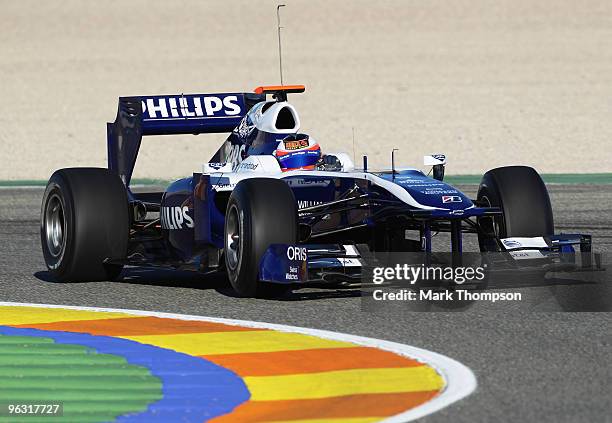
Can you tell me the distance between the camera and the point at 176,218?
1146 centimetres

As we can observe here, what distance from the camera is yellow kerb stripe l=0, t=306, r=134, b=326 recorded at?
30.1 ft

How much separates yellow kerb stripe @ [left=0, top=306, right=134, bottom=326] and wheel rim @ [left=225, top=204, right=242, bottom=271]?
105cm

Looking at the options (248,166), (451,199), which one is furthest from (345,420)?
(248,166)

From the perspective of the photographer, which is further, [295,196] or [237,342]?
[295,196]

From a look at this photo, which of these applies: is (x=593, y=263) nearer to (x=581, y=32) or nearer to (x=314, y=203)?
(x=314, y=203)

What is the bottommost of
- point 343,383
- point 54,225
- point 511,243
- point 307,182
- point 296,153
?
point 343,383

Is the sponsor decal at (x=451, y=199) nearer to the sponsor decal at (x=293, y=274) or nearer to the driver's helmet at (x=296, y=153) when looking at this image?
the sponsor decal at (x=293, y=274)

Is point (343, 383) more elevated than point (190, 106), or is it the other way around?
point (190, 106)

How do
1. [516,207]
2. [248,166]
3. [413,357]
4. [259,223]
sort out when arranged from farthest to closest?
[248,166] < [516,207] < [259,223] < [413,357]

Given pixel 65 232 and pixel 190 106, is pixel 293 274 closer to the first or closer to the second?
pixel 65 232

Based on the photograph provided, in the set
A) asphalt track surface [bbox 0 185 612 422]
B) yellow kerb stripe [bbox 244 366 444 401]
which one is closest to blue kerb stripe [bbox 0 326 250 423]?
yellow kerb stripe [bbox 244 366 444 401]

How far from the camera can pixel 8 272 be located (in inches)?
476

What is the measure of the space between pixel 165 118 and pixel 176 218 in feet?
4.88

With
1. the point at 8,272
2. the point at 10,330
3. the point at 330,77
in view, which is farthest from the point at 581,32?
the point at 10,330
